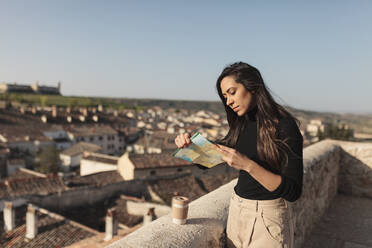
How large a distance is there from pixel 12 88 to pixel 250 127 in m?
160

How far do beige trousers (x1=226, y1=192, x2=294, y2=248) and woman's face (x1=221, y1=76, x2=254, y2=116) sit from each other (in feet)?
2.30

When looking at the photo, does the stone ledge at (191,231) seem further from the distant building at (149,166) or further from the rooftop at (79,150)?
the rooftop at (79,150)

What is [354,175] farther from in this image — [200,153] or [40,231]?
[40,231]

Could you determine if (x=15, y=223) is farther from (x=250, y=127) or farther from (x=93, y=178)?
Answer: (x=250, y=127)

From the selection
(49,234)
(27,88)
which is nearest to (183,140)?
(49,234)

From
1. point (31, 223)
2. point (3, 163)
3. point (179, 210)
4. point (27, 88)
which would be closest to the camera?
point (179, 210)

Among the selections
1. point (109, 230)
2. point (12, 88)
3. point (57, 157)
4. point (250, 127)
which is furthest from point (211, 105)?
point (250, 127)

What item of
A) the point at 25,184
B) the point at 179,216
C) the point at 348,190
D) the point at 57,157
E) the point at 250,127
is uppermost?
the point at 250,127

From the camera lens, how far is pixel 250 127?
2357 millimetres

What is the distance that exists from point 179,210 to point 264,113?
1011 millimetres

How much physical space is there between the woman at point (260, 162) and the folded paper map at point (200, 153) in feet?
0.38

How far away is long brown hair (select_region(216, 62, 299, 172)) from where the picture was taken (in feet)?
6.72

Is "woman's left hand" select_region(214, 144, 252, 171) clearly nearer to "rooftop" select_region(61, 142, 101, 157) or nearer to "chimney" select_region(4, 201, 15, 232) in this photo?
"chimney" select_region(4, 201, 15, 232)

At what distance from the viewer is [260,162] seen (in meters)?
2.14
